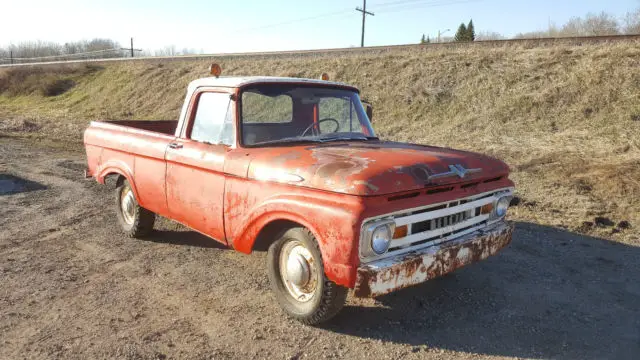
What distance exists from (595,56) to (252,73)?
523 inches

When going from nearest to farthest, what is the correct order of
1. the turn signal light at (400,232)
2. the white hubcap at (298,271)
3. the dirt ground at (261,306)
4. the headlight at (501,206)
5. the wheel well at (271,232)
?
the turn signal light at (400,232), the dirt ground at (261,306), the white hubcap at (298,271), the wheel well at (271,232), the headlight at (501,206)

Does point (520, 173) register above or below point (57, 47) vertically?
below

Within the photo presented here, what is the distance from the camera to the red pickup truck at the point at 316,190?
292 centimetres

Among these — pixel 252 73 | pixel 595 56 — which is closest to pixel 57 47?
pixel 252 73

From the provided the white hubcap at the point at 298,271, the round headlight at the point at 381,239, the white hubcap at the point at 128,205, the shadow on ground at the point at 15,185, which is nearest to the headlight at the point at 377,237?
the round headlight at the point at 381,239

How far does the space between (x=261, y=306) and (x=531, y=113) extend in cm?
968

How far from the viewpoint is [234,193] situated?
3701 millimetres

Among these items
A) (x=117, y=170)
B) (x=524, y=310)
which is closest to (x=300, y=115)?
(x=117, y=170)

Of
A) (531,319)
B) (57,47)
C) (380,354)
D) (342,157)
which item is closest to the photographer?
(380,354)

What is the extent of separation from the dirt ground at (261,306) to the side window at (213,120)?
128cm

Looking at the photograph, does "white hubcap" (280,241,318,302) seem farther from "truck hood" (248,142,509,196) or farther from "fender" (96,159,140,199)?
"fender" (96,159,140,199)

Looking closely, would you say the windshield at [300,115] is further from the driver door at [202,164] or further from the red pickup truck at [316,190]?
the driver door at [202,164]

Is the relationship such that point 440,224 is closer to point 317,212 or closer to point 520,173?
point 317,212

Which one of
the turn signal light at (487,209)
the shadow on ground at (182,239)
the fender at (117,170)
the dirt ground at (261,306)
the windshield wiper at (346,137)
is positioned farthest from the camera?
the shadow on ground at (182,239)
